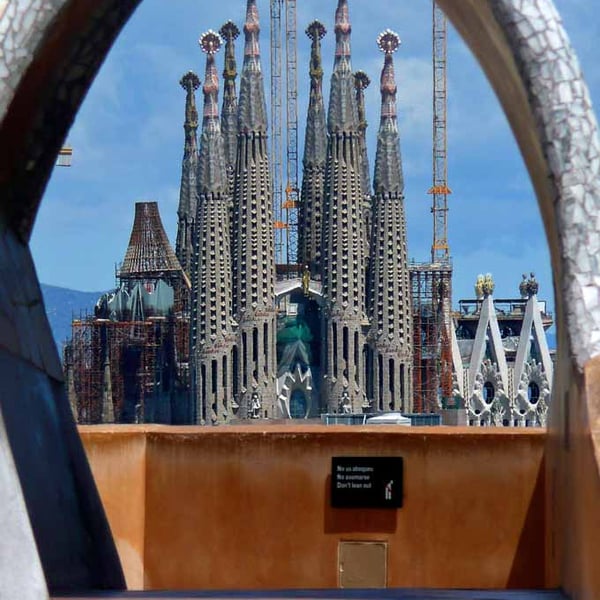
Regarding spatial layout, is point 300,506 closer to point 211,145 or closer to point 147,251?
point 211,145

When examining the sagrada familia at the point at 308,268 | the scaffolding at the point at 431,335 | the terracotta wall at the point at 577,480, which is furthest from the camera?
the scaffolding at the point at 431,335

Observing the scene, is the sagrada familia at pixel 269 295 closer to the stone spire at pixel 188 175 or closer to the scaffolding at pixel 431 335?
the scaffolding at pixel 431 335

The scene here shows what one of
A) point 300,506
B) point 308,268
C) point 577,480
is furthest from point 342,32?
point 577,480

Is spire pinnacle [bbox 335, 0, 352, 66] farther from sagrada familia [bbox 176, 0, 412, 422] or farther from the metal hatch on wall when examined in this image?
the metal hatch on wall

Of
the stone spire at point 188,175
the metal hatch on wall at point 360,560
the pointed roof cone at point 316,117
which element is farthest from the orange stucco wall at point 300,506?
the stone spire at point 188,175

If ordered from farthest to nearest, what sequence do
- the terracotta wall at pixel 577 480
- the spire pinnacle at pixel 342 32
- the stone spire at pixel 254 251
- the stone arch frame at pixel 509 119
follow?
1. the spire pinnacle at pixel 342 32
2. the stone spire at pixel 254 251
3. the stone arch frame at pixel 509 119
4. the terracotta wall at pixel 577 480

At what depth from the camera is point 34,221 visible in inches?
349

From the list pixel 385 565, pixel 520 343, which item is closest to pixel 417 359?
pixel 520 343

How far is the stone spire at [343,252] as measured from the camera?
72.0 meters

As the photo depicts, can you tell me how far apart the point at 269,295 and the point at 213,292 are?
2839 mm

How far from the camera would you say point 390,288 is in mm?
74188

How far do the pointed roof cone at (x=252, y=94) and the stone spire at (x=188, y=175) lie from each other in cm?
1040

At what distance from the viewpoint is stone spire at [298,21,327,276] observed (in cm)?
7762

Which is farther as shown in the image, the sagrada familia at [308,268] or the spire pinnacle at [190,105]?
the spire pinnacle at [190,105]
